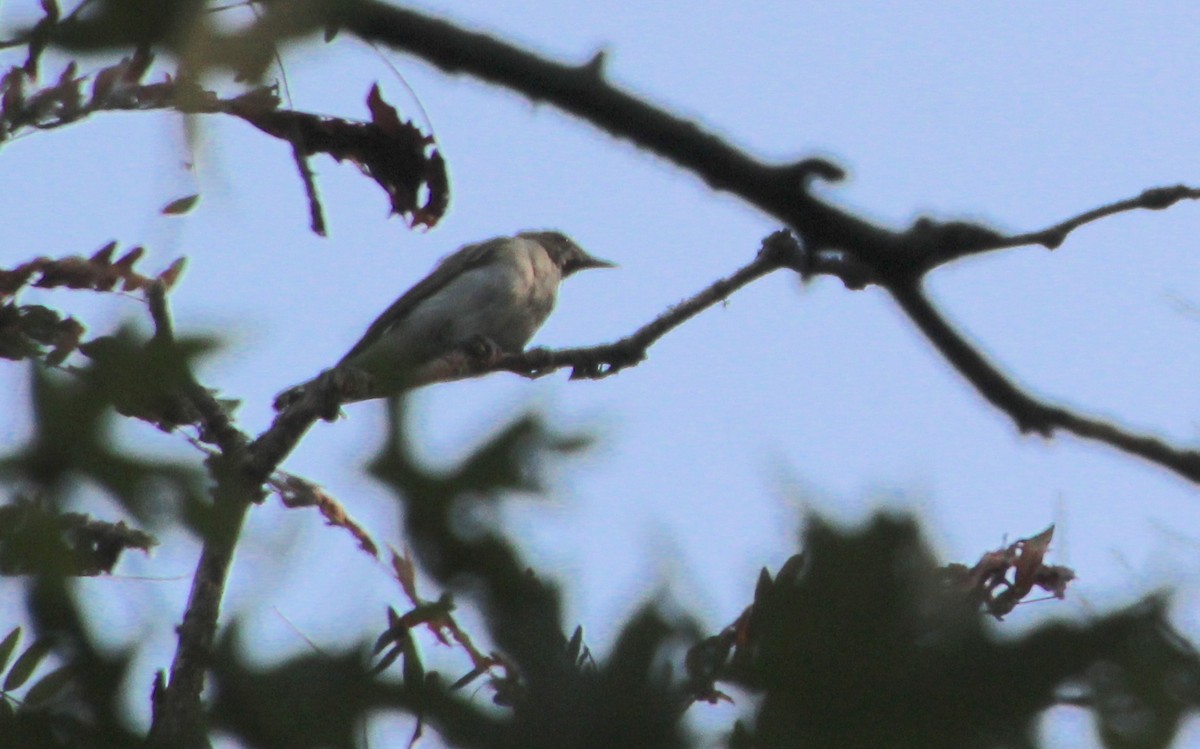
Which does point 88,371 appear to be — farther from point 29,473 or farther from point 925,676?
point 925,676

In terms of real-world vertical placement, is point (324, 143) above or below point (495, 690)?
above

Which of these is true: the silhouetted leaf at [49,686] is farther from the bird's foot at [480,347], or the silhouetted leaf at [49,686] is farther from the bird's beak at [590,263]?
the bird's beak at [590,263]

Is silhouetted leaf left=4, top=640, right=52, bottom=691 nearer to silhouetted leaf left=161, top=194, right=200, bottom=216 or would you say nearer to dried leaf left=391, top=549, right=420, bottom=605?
dried leaf left=391, top=549, right=420, bottom=605

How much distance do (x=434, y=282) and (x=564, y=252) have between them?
1.58m

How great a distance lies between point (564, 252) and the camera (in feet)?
36.9

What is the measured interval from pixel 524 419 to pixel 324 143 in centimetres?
344

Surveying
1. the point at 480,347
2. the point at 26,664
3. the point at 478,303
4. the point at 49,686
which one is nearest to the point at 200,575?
the point at 26,664

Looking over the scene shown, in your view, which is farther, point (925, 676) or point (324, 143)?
point (324, 143)

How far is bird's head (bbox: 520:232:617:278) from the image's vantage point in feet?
36.5

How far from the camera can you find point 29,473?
163 cm

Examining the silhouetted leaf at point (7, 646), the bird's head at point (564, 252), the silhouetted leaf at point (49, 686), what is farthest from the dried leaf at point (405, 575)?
the bird's head at point (564, 252)

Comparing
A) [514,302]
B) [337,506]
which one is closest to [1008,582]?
[337,506]

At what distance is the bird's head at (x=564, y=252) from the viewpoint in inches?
438

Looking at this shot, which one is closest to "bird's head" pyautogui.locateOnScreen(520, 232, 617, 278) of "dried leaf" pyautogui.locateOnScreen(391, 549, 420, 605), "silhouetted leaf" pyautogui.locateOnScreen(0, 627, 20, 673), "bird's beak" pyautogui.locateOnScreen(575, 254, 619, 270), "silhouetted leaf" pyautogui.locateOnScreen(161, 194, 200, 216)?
"bird's beak" pyautogui.locateOnScreen(575, 254, 619, 270)
